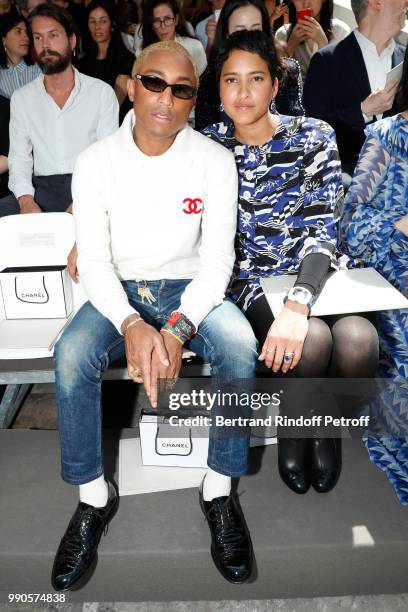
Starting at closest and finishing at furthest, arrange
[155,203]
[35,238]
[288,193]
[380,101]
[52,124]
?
[155,203] < [288,193] < [35,238] < [380,101] < [52,124]

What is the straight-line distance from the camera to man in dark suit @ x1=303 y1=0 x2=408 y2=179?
3.02m

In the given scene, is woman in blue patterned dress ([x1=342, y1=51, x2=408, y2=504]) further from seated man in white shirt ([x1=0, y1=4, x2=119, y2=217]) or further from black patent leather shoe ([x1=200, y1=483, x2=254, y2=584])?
seated man in white shirt ([x1=0, y1=4, x2=119, y2=217])

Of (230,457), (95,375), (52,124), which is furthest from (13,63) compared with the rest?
(230,457)

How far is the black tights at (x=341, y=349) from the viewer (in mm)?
1767

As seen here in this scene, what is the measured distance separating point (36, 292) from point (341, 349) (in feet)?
3.53

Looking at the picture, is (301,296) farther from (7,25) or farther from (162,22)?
(7,25)

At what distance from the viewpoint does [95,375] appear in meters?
1.70

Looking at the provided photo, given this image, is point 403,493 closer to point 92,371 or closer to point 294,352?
point 294,352

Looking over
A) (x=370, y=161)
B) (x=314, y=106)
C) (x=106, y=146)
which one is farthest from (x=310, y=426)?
(x=314, y=106)

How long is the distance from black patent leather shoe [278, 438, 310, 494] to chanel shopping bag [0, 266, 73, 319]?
0.91m

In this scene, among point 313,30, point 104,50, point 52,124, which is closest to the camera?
point 52,124

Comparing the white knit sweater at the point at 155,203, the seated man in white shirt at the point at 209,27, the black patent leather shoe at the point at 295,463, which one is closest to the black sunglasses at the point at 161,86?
the white knit sweater at the point at 155,203

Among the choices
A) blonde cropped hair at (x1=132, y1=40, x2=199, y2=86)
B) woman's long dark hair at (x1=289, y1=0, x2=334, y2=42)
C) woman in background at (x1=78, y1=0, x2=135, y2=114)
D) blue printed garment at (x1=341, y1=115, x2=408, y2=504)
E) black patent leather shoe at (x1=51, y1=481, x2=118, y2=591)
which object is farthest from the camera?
woman in background at (x1=78, y1=0, x2=135, y2=114)

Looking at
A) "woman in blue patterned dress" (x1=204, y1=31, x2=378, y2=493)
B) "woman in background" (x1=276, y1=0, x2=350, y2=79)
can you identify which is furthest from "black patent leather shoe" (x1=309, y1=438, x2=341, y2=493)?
"woman in background" (x1=276, y1=0, x2=350, y2=79)
